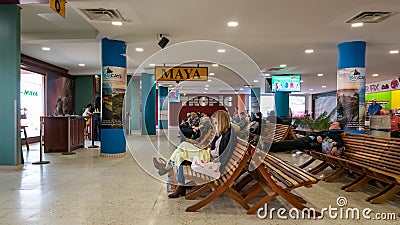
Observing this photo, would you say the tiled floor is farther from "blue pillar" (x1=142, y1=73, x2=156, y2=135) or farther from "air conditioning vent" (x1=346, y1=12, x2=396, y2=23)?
"blue pillar" (x1=142, y1=73, x2=156, y2=135)

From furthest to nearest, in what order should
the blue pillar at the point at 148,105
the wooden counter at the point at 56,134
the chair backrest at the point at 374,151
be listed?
the blue pillar at the point at 148,105 < the wooden counter at the point at 56,134 < the chair backrest at the point at 374,151

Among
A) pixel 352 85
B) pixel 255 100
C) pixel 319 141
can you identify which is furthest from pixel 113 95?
pixel 255 100

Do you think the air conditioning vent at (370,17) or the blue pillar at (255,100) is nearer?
the air conditioning vent at (370,17)

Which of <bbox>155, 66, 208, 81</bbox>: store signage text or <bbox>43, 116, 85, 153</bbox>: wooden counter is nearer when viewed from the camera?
<bbox>43, 116, 85, 153</bbox>: wooden counter

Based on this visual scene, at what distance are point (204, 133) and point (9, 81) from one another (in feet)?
13.4

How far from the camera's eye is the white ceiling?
499 cm

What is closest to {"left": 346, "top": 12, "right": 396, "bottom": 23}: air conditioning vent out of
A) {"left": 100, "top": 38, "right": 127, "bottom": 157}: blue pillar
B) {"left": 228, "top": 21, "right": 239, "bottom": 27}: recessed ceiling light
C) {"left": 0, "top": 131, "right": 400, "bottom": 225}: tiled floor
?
{"left": 228, "top": 21, "right": 239, "bottom": 27}: recessed ceiling light

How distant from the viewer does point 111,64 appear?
7.39 m

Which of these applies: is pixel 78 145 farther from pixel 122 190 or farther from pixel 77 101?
pixel 77 101

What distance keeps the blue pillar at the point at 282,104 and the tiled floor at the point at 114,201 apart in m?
10.2

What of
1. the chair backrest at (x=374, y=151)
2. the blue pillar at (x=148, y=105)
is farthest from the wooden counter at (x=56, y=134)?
the chair backrest at (x=374, y=151)

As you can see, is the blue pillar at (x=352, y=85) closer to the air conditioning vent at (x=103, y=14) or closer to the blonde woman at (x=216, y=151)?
the blonde woman at (x=216, y=151)

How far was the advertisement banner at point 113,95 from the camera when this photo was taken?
739cm

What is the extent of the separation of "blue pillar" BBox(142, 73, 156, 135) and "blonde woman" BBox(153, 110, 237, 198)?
10.7 m
